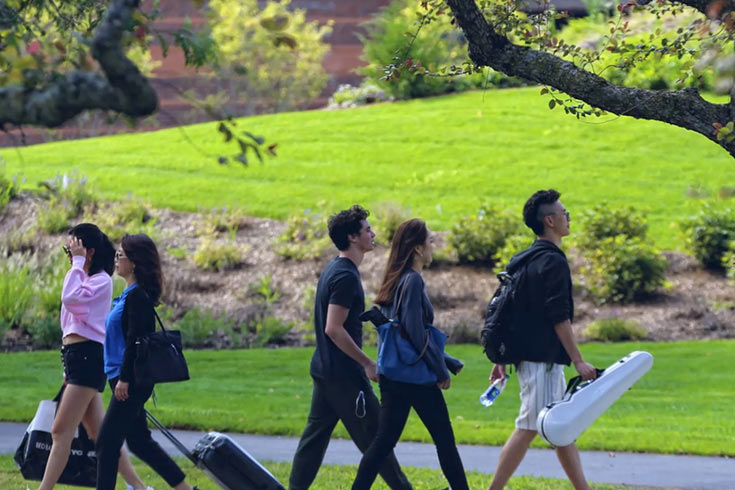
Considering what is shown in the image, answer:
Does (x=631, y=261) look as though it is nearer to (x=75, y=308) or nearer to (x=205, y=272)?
(x=205, y=272)

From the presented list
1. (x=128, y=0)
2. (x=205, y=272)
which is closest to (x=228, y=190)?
(x=205, y=272)

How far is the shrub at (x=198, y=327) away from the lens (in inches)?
639

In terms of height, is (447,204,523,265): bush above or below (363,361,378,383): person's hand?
below

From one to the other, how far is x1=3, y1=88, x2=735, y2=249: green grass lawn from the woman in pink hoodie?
13.3 m

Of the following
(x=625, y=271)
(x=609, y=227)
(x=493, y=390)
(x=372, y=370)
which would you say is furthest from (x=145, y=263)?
(x=609, y=227)

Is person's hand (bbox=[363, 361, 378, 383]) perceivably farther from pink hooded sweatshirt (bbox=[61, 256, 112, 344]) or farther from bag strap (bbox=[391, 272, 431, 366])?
pink hooded sweatshirt (bbox=[61, 256, 112, 344])

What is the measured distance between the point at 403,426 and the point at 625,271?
1139 centimetres

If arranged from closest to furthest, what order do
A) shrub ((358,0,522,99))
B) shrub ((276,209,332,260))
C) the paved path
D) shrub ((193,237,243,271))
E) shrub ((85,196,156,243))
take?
the paved path < shrub ((193,237,243,271)) < shrub ((276,209,332,260)) < shrub ((85,196,156,243)) < shrub ((358,0,522,99))

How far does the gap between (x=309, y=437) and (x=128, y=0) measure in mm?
3880

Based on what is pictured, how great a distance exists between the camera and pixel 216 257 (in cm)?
1903

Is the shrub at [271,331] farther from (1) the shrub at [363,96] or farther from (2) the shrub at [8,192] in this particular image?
(1) the shrub at [363,96]

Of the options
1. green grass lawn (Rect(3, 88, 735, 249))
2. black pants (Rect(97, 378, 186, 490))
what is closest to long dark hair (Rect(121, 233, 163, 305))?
black pants (Rect(97, 378, 186, 490))

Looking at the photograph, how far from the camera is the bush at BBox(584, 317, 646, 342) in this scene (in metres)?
16.4

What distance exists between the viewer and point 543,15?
7.18 metres
